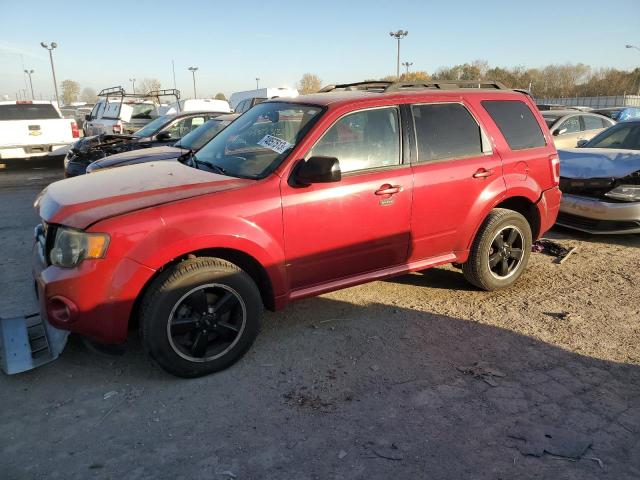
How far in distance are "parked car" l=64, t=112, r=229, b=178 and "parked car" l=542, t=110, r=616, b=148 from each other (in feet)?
26.8

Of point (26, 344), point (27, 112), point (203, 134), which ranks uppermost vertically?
point (27, 112)

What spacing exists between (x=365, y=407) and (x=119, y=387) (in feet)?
5.37

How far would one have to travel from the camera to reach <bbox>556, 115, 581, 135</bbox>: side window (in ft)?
35.6

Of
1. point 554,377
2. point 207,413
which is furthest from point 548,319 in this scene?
point 207,413

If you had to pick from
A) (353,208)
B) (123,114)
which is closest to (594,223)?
(353,208)

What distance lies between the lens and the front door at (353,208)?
Answer: 3494 millimetres

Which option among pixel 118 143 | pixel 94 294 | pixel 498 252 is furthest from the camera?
pixel 118 143

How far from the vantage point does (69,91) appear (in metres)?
102

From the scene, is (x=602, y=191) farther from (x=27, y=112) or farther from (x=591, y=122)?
(x=27, y=112)

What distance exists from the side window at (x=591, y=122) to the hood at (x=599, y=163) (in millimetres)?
5030

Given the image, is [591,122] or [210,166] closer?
[210,166]

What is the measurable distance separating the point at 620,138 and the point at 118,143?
864cm

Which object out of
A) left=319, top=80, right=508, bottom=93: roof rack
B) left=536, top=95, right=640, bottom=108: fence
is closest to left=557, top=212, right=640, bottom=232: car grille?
left=319, top=80, right=508, bottom=93: roof rack

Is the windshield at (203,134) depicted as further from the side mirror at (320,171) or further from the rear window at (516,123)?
the side mirror at (320,171)
